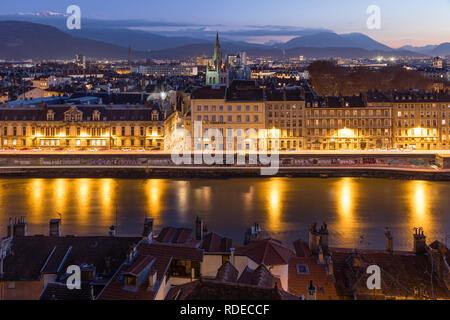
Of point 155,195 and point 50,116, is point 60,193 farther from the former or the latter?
point 50,116

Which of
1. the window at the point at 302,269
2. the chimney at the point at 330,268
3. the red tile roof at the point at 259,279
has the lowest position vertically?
the window at the point at 302,269

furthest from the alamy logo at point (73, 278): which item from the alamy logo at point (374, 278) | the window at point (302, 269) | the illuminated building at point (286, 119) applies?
the illuminated building at point (286, 119)

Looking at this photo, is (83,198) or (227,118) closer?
(83,198)

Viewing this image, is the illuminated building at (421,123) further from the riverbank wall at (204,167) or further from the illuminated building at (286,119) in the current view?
the illuminated building at (286,119)

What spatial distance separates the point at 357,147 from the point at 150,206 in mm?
12606

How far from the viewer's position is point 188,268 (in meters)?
6.05

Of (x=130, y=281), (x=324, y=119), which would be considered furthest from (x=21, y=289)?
(x=324, y=119)

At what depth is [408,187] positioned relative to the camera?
60.0 ft

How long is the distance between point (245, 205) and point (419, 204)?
4663 millimetres

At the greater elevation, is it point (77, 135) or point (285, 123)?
point (285, 123)

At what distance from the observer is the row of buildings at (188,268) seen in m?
5.23

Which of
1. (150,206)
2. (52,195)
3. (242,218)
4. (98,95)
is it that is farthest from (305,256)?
(98,95)

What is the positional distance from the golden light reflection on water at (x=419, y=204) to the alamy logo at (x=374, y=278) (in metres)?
6.26

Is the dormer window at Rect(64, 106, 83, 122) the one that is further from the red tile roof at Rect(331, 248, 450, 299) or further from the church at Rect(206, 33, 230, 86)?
the church at Rect(206, 33, 230, 86)
